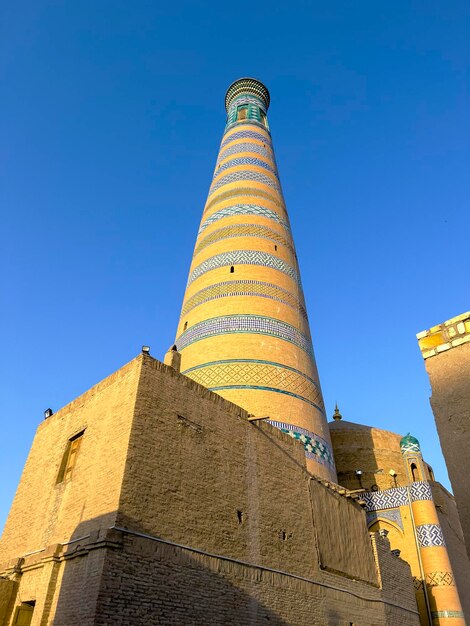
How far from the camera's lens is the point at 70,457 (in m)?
5.74

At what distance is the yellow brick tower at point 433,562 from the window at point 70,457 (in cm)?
578

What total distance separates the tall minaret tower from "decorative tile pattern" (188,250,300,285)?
0.02m

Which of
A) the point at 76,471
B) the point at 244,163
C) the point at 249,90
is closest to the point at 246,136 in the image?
the point at 244,163

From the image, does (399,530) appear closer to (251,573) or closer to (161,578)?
(251,573)

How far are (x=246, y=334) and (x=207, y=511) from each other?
13.8 ft

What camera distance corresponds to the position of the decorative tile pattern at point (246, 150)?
13117 mm

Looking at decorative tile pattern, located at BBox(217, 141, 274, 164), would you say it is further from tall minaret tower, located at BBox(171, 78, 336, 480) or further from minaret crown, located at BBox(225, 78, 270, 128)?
minaret crown, located at BBox(225, 78, 270, 128)

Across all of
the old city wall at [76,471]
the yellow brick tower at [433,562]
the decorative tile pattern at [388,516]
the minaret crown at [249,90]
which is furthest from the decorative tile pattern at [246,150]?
the old city wall at [76,471]

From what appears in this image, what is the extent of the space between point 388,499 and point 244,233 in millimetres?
5647

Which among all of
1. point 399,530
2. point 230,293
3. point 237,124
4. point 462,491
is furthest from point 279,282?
point 462,491

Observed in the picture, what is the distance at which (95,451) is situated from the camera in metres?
5.19

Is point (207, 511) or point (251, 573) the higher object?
point (207, 511)

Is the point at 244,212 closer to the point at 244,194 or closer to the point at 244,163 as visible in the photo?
the point at 244,194

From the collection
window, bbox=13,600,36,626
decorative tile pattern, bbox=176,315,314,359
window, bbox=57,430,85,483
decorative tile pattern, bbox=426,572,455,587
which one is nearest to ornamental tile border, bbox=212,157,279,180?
decorative tile pattern, bbox=176,315,314,359
